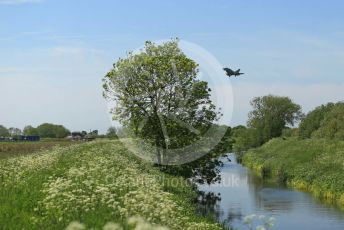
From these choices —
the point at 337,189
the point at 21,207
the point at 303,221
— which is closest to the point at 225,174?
the point at 337,189

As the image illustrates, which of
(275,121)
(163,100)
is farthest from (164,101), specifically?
(275,121)

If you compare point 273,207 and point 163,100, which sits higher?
point 163,100

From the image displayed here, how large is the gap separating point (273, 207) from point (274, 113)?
8827cm

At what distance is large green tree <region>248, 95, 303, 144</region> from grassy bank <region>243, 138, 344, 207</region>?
44671 millimetres

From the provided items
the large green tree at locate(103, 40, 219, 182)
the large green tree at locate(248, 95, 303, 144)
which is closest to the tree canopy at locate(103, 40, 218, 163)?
the large green tree at locate(103, 40, 219, 182)

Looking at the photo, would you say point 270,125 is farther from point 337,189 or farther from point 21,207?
point 21,207

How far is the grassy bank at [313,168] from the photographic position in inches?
1610

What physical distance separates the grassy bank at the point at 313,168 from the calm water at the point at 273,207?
5.40ft

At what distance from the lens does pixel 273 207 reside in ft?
117

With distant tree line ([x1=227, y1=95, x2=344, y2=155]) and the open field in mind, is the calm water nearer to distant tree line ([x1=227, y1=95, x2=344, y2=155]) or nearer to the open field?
the open field

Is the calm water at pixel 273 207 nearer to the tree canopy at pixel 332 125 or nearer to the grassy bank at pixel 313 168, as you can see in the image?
the grassy bank at pixel 313 168

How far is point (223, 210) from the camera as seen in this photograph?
3406 centimetres

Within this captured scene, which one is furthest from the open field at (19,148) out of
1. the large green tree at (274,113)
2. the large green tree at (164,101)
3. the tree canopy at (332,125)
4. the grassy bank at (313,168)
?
the large green tree at (274,113)

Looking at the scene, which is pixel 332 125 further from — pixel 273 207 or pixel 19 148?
pixel 19 148
